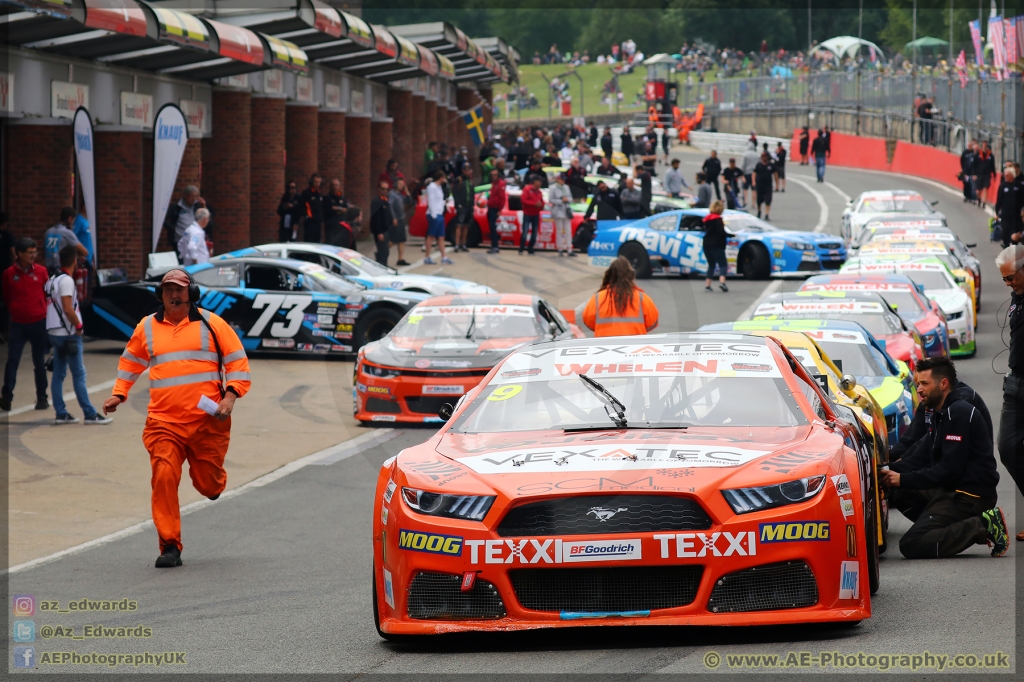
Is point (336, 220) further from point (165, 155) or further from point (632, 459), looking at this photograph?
point (632, 459)

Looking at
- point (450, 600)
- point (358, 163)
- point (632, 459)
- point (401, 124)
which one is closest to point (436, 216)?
point (358, 163)

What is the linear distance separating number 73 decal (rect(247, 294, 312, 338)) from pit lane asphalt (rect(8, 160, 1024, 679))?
7.10m

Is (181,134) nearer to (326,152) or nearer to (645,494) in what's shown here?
(326,152)

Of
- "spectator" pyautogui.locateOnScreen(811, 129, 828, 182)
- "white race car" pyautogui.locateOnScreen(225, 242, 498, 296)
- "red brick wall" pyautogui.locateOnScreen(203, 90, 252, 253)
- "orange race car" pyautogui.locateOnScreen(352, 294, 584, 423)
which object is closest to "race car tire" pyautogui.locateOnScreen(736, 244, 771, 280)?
"white race car" pyautogui.locateOnScreen(225, 242, 498, 296)

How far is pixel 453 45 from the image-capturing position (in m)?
43.3

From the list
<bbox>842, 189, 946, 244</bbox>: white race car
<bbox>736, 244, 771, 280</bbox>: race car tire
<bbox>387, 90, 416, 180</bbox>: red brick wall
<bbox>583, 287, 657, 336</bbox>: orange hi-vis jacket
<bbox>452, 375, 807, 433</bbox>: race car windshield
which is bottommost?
<bbox>452, 375, 807, 433</bbox>: race car windshield

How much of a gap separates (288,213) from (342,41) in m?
4.58

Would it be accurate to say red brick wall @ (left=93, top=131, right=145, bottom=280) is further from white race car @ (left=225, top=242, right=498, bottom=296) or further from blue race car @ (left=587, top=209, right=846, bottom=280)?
blue race car @ (left=587, top=209, right=846, bottom=280)

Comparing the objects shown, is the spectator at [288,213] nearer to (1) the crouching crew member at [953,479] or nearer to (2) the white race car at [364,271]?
(2) the white race car at [364,271]

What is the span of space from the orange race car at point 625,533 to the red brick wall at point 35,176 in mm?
16106

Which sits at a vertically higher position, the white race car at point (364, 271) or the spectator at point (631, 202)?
the spectator at point (631, 202)

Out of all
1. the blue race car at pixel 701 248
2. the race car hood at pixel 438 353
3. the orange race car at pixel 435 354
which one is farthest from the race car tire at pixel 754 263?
the race car hood at pixel 438 353

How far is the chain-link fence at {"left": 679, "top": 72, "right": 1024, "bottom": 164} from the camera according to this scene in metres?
40.7

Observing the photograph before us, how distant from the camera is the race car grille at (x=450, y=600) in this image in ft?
18.9
